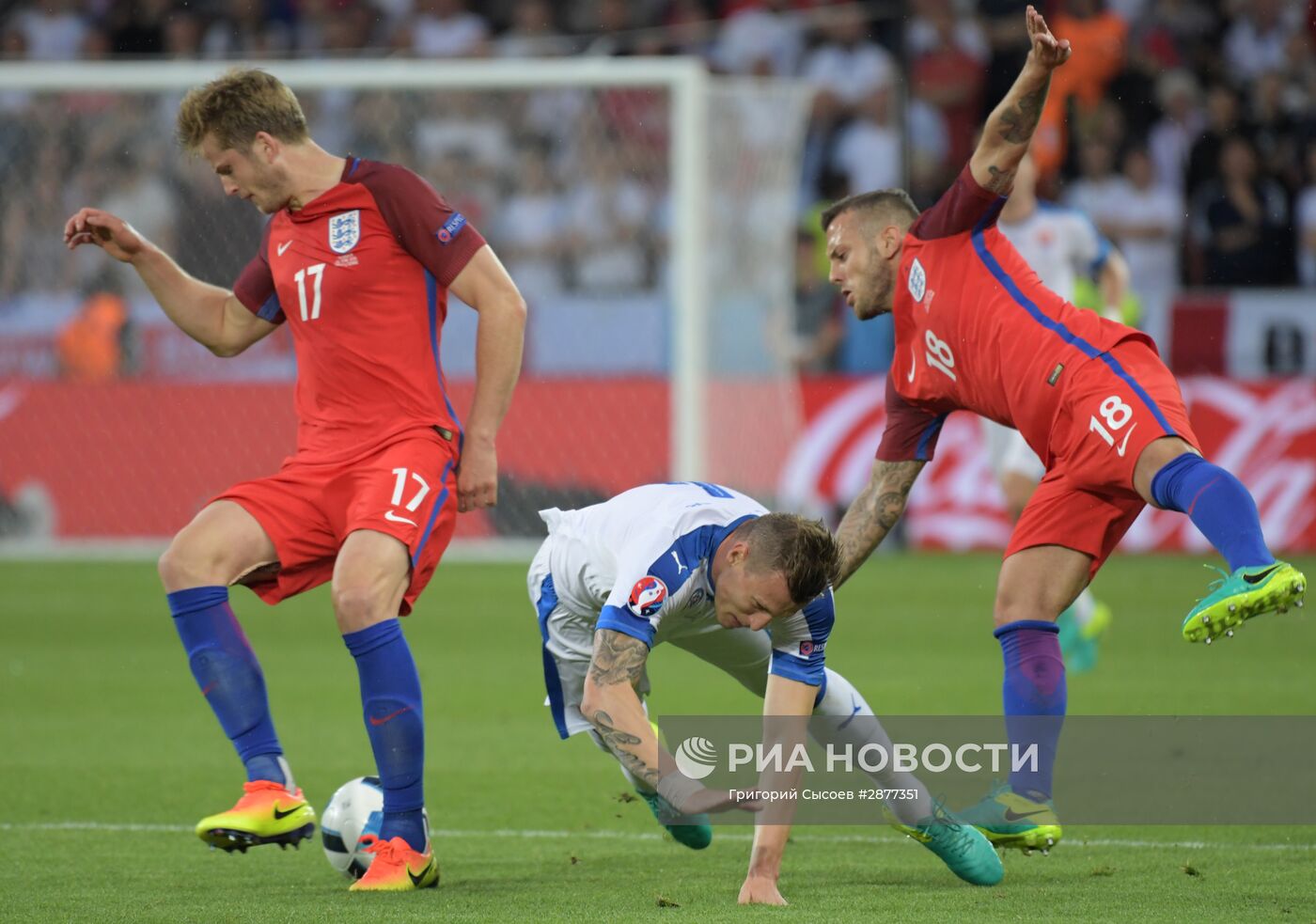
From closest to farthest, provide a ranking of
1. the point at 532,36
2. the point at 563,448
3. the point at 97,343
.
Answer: the point at 563,448, the point at 97,343, the point at 532,36

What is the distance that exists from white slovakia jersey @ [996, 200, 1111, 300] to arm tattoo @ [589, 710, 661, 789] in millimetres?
5324

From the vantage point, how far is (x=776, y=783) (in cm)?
475

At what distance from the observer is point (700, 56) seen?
18.5 m

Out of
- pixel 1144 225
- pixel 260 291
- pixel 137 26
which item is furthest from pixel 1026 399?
pixel 137 26

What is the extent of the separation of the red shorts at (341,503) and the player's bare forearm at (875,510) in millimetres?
1172

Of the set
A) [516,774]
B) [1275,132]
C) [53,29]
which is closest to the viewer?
[516,774]

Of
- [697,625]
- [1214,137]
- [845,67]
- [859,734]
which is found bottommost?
[859,734]

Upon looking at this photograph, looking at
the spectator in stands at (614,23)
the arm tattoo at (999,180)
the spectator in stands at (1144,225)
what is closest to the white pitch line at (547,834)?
the arm tattoo at (999,180)

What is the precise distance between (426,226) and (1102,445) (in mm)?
1980

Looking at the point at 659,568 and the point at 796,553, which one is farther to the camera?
the point at 659,568

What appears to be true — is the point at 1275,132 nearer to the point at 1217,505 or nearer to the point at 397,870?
the point at 1217,505

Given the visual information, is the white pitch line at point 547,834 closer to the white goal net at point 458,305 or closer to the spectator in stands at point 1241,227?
the white goal net at point 458,305

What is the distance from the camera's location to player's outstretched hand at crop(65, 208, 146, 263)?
5668 millimetres

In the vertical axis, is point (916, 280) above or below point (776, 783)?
above
